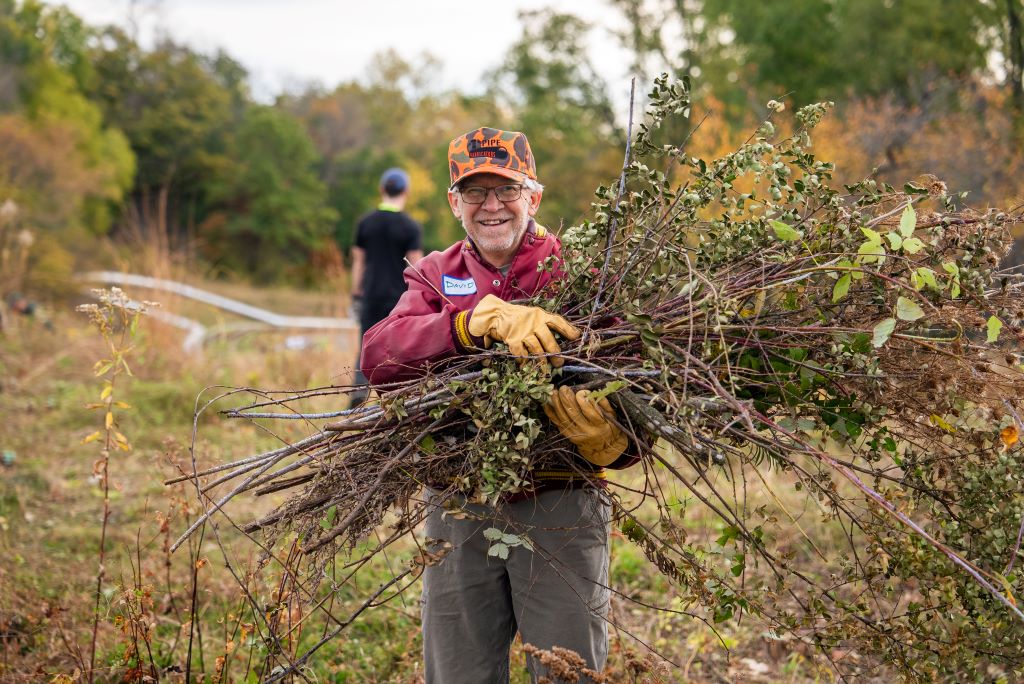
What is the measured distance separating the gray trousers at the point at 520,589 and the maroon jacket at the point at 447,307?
107mm

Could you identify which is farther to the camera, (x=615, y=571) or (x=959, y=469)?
(x=615, y=571)

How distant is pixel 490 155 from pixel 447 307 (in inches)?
18.4

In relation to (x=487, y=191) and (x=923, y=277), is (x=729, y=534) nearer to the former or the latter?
(x=923, y=277)

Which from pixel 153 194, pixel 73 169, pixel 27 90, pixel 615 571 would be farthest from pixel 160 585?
pixel 153 194

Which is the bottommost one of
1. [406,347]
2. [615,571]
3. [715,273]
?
[615,571]

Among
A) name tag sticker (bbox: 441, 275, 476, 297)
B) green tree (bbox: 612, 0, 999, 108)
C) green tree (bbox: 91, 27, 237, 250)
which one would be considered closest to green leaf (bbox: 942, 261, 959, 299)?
name tag sticker (bbox: 441, 275, 476, 297)

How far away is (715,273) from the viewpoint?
87.4 inches

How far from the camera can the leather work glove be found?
6.59 feet

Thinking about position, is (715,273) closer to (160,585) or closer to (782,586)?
(782,586)

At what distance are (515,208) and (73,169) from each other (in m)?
19.4

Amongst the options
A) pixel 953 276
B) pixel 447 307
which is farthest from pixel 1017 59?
pixel 447 307

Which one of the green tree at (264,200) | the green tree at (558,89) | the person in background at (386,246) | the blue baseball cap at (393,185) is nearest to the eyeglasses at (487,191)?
the person in background at (386,246)

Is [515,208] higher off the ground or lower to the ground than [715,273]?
higher

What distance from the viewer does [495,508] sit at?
219cm
